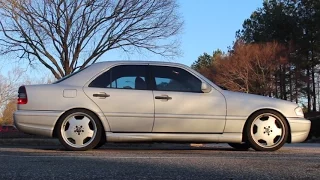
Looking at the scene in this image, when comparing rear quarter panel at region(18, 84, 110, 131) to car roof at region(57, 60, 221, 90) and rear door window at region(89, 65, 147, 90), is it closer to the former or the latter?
car roof at region(57, 60, 221, 90)

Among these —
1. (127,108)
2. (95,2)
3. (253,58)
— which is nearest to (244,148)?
(127,108)

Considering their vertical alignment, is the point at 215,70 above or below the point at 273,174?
above

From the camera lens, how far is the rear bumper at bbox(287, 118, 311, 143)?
7.25 metres

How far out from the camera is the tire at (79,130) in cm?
691

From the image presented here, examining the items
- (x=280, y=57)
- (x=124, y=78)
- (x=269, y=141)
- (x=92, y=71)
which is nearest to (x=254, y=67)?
(x=280, y=57)

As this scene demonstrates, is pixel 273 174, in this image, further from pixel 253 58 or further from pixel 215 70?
pixel 215 70

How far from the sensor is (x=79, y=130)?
6902mm

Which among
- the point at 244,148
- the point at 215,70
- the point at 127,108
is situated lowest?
the point at 244,148

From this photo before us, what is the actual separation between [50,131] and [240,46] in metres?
39.9

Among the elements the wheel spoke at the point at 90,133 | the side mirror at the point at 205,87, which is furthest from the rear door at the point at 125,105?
the side mirror at the point at 205,87

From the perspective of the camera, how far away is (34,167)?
491cm

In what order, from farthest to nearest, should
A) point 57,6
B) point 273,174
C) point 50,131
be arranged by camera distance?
point 57,6 < point 50,131 < point 273,174

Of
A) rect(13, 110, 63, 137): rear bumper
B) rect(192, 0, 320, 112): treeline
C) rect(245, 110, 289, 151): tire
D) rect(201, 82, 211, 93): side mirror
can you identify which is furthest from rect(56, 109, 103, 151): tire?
rect(192, 0, 320, 112): treeline

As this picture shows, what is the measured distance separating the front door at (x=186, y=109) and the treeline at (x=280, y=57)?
35.3 m
